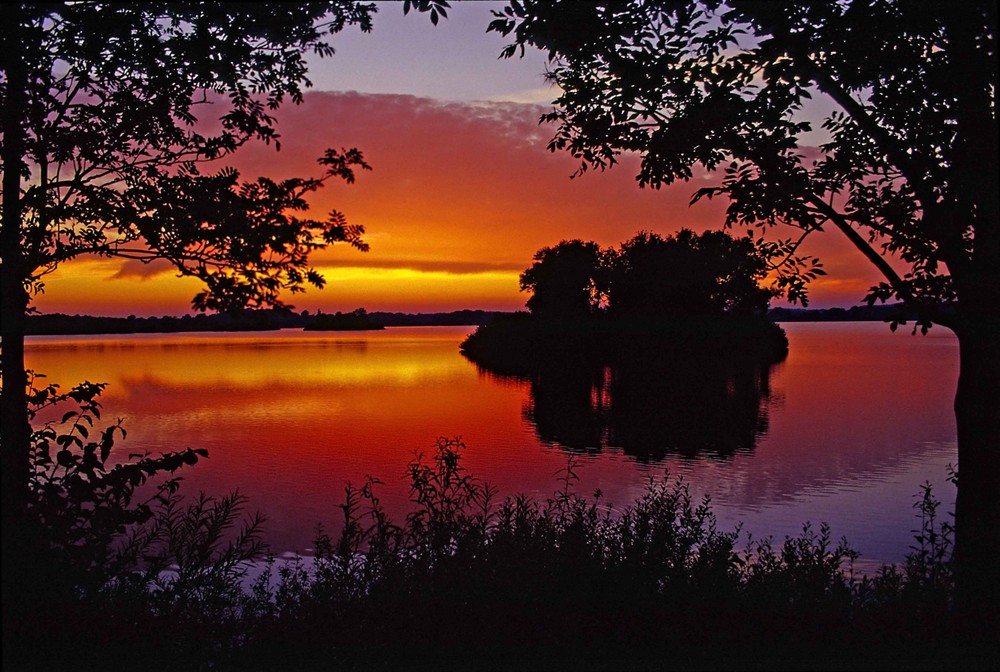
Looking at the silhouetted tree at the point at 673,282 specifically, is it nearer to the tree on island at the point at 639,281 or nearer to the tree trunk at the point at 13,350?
the tree on island at the point at 639,281

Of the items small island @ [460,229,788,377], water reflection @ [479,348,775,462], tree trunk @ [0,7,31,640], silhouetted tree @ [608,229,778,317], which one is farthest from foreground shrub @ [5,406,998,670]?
silhouetted tree @ [608,229,778,317]

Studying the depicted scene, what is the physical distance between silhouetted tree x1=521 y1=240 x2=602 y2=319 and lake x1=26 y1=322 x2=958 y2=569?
34.7 meters

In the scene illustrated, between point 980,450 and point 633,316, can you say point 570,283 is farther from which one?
point 980,450

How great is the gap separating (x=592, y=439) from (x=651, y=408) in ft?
33.8

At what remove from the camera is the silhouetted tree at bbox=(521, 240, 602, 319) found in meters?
94.8

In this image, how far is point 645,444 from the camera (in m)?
28.9

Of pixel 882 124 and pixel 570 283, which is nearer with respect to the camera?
pixel 882 124

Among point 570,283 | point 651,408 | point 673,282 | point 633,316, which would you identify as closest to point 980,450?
point 651,408

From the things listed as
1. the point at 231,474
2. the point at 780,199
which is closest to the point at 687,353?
the point at 231,474

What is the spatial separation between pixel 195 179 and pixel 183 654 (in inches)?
211

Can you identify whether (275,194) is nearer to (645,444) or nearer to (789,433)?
(645,444)

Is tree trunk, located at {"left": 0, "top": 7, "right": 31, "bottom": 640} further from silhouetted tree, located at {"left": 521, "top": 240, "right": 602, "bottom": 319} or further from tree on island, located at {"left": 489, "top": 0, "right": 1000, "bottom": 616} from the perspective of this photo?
silhouetted tree, located at {"left": 521, "top": 240, "right": 602, "bottom": 319}

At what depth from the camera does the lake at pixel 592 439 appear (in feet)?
63.3

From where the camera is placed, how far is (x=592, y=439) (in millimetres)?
30266
